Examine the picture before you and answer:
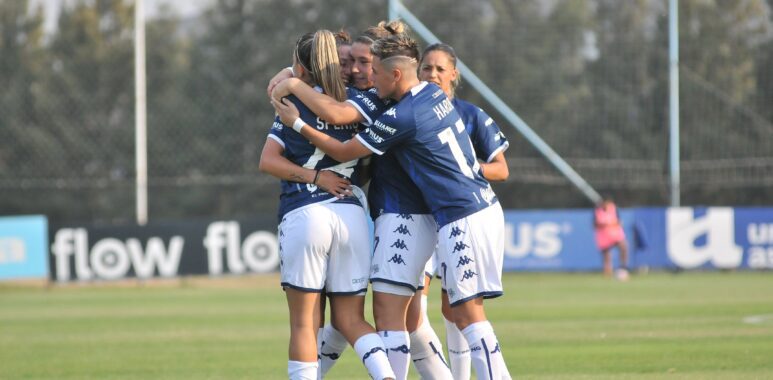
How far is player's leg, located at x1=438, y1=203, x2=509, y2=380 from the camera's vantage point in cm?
671

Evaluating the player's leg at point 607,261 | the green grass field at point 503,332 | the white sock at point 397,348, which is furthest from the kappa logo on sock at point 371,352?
the player's leg at point 607,261

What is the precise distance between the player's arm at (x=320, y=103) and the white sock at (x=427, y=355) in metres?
1.53

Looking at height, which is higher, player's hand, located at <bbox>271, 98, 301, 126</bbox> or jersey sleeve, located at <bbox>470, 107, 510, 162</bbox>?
player's hand, located at <bbox>271, 98, 301, 126</bbox>

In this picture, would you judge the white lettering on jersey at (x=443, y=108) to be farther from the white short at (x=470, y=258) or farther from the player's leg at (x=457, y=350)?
the player's leg at (x=457, y=350)

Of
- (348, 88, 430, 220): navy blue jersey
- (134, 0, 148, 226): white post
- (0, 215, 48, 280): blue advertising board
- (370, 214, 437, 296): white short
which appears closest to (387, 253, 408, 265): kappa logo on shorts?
(370, 214, 437, 296): white short

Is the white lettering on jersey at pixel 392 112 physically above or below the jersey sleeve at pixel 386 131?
above

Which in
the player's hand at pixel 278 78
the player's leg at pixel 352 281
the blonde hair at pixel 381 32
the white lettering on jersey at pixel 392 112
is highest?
the blonde hair at pixel 381 32

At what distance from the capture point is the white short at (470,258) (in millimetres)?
6711

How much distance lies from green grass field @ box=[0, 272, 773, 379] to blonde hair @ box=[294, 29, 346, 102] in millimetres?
3226

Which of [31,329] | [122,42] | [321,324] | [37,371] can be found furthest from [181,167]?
[321,324]

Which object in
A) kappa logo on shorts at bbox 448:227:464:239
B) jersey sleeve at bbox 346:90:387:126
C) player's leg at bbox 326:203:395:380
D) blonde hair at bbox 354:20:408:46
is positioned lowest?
player's leg at bbox 326:203:395:380

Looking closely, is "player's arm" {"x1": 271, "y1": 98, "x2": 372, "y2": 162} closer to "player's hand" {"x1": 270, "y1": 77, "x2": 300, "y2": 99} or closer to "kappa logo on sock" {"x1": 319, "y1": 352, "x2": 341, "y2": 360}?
"player's hand" {"x1": 270, "y1": 77, "x2": 300, "y2": 99}

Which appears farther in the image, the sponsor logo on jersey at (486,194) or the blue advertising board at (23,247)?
the blue advertising board at (23,247)

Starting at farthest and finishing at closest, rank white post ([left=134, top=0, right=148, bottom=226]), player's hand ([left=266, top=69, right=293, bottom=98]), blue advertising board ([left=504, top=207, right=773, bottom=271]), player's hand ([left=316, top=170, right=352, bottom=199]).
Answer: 1. white post ([left=134, top=0, right=148, bottom=226])
2. blue advertising board ([left=504, top=207, right=773, bottom=271])
3. player's hand ([left=266, top=69, right=293, bottom=98])
4. player's hand ([left=316, top=170, right=352, bottom=199])
